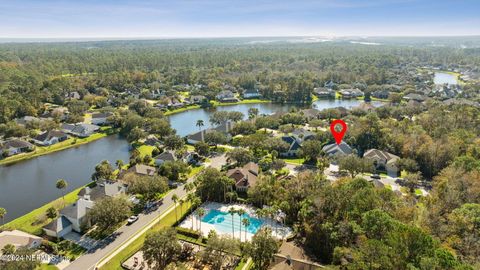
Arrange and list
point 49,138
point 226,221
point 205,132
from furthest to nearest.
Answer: point 49,138
point 205,132
point 226,221

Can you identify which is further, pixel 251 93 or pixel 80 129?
pixel 251 93

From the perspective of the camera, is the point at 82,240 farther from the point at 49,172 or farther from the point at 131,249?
the point at 49,172

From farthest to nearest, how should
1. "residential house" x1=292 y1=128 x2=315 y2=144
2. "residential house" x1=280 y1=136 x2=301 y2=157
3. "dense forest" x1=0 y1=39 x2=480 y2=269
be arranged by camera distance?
1. "residential house" x1=292 y1=128 x2=315 y2=144
2. "residential house" x1=280 y1=136 x2=301 y2=157
3. "dense forest" x1=0 y1=39 x2=480 y2=269

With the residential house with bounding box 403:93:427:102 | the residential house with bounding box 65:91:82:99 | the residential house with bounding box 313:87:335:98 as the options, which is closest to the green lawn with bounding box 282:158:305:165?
the residential house with bounding box 403:93:427:102

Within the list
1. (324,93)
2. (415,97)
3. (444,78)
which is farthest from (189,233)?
(444,78)

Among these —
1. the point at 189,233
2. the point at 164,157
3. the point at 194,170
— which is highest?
the point at 164,157

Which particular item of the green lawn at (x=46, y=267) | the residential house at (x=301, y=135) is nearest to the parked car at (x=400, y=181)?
the residential house at (x=301, y=135)

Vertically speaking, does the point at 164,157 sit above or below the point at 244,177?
above

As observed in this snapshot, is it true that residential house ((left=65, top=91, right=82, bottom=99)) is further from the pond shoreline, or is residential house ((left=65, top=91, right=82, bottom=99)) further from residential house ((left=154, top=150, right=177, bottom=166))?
residential house ((left=154, top=150, right=177, bottom=166))
